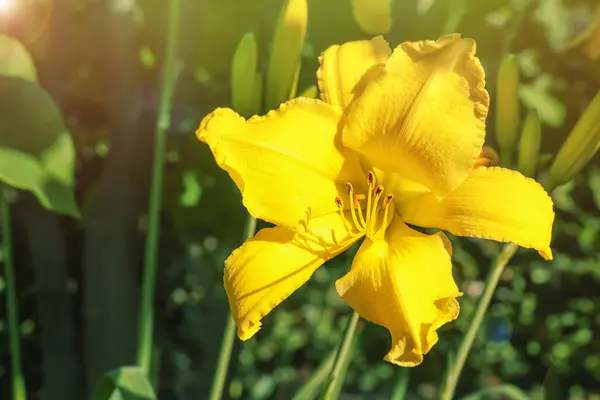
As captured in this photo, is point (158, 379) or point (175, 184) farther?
point (158, 379)

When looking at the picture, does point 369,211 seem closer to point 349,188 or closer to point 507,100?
point 349,188

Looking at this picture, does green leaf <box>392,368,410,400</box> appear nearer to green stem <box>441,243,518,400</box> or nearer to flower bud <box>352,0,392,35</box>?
green stem <box>441,243,518,400</box>

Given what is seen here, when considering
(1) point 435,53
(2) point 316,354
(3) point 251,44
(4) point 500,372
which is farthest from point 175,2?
(4) point 500,372

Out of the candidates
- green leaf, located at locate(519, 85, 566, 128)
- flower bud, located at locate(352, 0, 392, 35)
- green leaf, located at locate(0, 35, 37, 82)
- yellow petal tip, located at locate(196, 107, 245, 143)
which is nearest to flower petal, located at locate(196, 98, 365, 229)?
yellow petal tip, located at locate(196, 107, 245, 143)

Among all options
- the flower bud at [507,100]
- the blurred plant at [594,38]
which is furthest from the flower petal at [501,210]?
the blurred plant at [594,38]

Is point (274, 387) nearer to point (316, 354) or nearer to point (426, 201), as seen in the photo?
point (316, 354)

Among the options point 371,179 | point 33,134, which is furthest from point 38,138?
point 371,179
